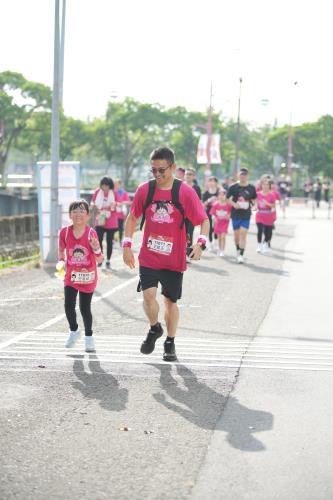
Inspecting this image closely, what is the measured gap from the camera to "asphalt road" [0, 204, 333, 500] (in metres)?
4.88

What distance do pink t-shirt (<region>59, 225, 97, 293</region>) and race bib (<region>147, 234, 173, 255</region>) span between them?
2.90 feet

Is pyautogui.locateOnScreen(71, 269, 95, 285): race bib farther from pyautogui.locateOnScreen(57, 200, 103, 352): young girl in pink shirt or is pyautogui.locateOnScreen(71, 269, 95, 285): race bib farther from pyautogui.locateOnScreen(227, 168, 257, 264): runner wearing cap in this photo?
pyautogui.locateOnScreen(227, 168, 257, 264): runner wearing cap

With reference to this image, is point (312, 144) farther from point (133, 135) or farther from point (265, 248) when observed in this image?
point (265, 248)

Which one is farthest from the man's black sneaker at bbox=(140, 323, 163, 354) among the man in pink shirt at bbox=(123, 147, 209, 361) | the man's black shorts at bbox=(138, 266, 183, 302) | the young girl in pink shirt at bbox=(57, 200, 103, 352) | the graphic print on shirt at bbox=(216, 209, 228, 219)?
the graphic print on shirt at bbox=(216, 209, 228, 219)

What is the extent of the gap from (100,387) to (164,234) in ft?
5.11

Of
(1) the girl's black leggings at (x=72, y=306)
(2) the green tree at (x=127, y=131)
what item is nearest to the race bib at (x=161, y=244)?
(1) the girl's black leggings at (x=72, y=306)

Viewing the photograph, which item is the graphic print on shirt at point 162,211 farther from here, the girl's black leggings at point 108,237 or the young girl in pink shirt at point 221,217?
the young girl in pink shirt at point 221,217

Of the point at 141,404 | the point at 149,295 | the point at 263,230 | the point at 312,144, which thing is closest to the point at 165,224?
the point at 149,295

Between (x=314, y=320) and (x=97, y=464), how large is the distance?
6508 millimetres

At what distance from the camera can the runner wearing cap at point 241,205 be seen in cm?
1903

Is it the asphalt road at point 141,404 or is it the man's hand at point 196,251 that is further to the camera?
the man's hand at point 196,251

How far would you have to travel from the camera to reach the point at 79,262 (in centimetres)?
887

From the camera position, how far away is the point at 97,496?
460cm

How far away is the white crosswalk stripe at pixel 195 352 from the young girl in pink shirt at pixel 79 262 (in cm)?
30
